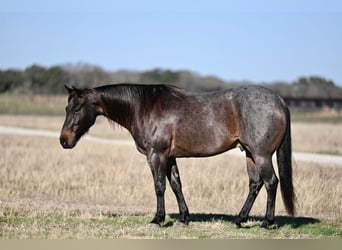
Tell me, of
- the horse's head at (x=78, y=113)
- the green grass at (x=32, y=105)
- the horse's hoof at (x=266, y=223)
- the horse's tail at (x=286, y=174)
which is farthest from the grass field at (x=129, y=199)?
the green grass at (x=32, y=105)

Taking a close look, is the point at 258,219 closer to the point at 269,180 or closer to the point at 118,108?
the point at 269,180

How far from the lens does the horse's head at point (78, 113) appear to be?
10781mm

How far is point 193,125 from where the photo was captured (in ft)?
34.2

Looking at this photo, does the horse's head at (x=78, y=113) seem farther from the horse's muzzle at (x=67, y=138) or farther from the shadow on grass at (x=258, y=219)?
the shadow on grass at (x=258, y=219)

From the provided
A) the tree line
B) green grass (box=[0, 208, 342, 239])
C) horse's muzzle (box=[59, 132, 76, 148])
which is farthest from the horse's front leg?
the tree line

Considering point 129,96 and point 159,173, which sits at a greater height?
point 129,96

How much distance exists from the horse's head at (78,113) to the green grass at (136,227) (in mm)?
1519

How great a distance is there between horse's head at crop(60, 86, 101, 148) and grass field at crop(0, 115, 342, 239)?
1.52 metres

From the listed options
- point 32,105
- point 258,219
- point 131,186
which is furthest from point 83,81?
point 258,219

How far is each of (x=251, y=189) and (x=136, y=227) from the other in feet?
7.52

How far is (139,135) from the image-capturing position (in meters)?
10.6

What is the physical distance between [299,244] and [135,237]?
99.9 inches

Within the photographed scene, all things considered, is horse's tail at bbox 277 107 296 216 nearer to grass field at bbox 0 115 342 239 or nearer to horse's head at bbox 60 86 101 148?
grass field at bbox 0 115 342 239

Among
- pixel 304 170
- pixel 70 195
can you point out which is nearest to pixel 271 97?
pixel 70 195
